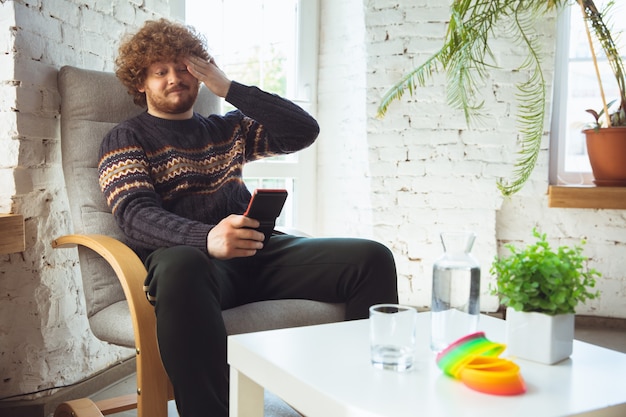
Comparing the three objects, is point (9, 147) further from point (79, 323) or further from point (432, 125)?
point (432, 125)

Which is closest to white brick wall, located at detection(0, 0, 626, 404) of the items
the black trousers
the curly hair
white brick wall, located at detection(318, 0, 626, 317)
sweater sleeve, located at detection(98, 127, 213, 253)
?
white brick wall, located at detection(318, 0, 626, 317)

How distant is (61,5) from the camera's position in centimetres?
200

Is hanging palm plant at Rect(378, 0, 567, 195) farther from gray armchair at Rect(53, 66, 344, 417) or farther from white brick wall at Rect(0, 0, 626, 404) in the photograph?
gray armchair at Rect(53, 66, 344, 417)

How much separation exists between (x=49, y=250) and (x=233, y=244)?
27.0 inches

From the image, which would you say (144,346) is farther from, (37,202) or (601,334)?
(601,334)

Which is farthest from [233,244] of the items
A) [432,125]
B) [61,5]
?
[432,125]

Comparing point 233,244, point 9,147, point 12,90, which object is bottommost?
point 233,244

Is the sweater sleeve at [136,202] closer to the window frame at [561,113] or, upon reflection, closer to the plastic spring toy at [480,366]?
the plastic spring toy at [480,366]

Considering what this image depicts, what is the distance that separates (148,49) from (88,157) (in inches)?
13.8

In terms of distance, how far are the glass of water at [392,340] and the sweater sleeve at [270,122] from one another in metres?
1.08

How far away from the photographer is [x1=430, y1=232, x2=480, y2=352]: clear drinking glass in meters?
1.09

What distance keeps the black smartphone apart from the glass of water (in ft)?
1.83

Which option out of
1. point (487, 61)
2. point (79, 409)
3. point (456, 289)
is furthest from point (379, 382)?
point (487, 61)

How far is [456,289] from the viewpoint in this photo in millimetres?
1090
